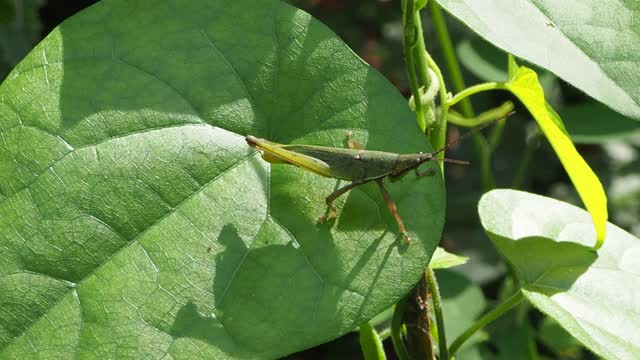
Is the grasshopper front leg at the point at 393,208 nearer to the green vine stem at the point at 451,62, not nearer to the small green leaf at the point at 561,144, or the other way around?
the small green leaf at the point at 561,144

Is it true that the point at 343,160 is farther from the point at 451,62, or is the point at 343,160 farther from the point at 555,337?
the point at 555,337

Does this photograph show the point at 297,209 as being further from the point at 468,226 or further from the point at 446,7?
the point at 468,226

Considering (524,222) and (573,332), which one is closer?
(573,332)

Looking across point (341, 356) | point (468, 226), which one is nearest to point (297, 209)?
point (341, 356)

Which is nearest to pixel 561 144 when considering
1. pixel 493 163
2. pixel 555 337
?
pixel 555 337

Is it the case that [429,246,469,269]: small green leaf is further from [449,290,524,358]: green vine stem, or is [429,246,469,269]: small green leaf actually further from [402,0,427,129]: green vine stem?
[402,0,427,129]: green vine stem

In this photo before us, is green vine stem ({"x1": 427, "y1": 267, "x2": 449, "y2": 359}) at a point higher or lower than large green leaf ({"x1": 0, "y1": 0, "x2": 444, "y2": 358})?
lower

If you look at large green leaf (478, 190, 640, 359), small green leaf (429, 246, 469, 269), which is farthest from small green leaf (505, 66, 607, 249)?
small green leaf (429, 246, 469, 269)
